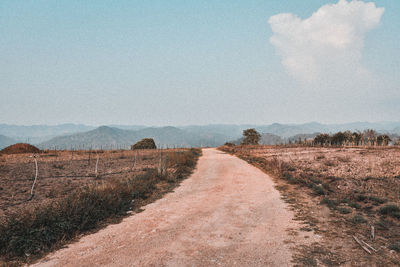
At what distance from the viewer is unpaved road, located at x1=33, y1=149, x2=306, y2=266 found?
5895 millimetres

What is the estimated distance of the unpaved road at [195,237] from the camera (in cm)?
589

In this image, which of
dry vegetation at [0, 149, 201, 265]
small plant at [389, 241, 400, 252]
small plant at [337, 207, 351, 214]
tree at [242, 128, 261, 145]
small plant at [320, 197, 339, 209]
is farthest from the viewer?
tree at [242, 128, 261, 145]

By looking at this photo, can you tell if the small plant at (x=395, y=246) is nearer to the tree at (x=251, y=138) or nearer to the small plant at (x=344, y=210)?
the small plant at (x=344, y=210)

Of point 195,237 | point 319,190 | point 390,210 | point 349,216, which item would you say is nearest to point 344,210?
point 349,216

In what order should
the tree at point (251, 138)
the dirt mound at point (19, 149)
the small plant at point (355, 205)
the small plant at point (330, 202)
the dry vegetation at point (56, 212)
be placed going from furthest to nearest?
the tree at point (251, 138) → the dirt mound at point (19, 149) → the small plant at point (330, 202) → the small plant at point (355, 205) → the dry vegetation at point (56, 212)

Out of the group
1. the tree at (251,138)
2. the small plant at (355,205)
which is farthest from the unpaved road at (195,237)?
the tree at (251,138)

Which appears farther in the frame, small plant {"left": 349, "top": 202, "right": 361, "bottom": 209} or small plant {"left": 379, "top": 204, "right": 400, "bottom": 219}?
small plant {"left": 349, "top": 202, "right": 361, "bottom": 209}

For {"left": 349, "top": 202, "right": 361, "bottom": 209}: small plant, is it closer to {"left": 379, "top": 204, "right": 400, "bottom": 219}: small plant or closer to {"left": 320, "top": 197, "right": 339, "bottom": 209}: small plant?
{"left": 320, "top": 197, "right": 339, "bottom": 209}: small plant

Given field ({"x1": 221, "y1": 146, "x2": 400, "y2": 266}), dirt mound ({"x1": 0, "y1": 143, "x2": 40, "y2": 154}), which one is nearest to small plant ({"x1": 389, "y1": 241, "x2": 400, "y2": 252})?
field ({"x1": 221, "y1": 146, "x2": 400, "y2": 266})

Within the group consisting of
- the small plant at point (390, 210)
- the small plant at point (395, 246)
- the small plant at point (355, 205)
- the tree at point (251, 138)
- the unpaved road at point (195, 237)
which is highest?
the tree at point (251, 138)

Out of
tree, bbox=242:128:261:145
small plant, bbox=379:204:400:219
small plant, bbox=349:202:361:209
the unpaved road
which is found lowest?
the unpaved road

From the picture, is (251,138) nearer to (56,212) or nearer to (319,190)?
(319,190)

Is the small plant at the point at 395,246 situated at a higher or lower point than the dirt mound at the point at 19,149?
higher

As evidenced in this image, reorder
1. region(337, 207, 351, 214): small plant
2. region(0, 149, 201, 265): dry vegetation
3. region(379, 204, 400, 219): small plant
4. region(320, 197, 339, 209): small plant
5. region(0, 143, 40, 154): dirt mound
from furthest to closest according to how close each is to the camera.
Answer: region(0, 143, 40, 154): dirt mound < region(320, 197, 339, 209): small plant < region(337, 207, 351, 214): small plant < region(379, 204, 400, 219): small plant < region(0, 149, 201, 265): dry vegetation
